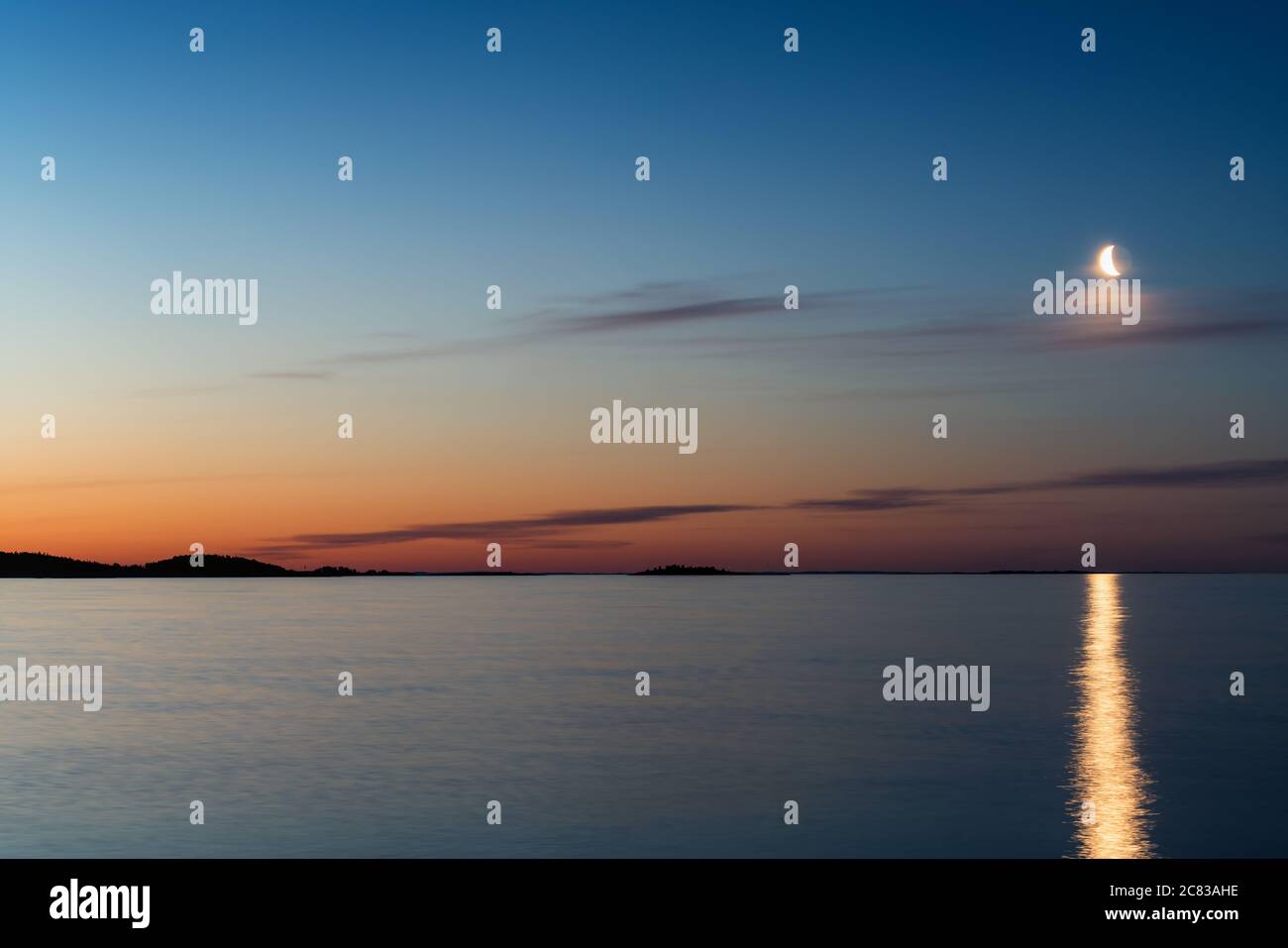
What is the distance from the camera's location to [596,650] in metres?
78.9

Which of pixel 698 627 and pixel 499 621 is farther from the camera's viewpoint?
pixel 499 621

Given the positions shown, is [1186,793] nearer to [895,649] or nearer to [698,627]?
[895,649]

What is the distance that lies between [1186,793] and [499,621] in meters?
93.5

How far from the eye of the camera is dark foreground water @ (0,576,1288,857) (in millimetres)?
27094

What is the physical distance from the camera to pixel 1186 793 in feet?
105

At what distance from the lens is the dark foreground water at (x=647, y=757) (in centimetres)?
2709

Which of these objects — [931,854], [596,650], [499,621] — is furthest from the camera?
[499,621]

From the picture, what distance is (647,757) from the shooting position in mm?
36875
